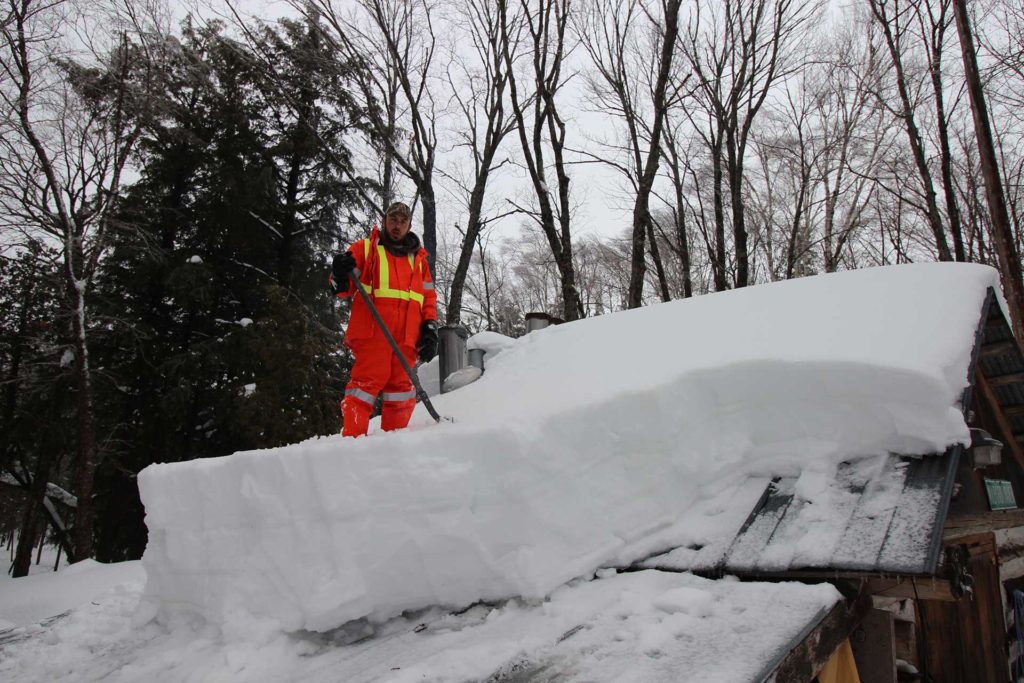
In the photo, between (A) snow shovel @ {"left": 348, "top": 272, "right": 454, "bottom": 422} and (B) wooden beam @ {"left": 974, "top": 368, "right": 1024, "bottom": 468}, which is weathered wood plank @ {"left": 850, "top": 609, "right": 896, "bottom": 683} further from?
(B) wooden beam @ {"left": 974, "top": 368, "right": 1024, "bottom": 468}

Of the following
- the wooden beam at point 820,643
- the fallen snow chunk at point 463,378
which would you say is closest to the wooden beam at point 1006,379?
the wooden beam at point 820,643

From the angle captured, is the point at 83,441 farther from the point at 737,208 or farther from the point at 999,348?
the point at 737,208

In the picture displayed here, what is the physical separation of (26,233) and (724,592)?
12.8m

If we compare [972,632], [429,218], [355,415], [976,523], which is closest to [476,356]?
[355,415]

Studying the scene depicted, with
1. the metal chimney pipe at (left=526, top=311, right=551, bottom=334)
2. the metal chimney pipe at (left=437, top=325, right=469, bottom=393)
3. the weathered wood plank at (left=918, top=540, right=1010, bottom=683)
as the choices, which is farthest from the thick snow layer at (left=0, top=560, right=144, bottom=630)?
the weathered wood plank at (left=918, top=540, right=1010, bottom=683)

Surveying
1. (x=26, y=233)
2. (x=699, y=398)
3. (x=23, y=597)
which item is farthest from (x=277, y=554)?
(x=26, y=233)

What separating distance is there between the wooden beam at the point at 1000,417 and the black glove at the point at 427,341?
432cm

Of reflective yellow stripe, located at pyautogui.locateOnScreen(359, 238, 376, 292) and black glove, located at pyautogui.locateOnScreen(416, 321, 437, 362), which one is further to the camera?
black glove, located at pyautogui.locateOnScreen(416, 321, 437, 362)

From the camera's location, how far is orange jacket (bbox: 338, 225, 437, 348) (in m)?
3.77

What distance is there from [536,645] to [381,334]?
89.8 inches

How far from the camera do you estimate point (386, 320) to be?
149 inches

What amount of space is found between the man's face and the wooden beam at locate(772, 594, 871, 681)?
3169 millimetres

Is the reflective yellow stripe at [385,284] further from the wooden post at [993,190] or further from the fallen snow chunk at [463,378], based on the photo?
the wooden post at [993,190]

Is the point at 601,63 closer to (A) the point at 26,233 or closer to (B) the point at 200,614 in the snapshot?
(A) the point at 26,233
